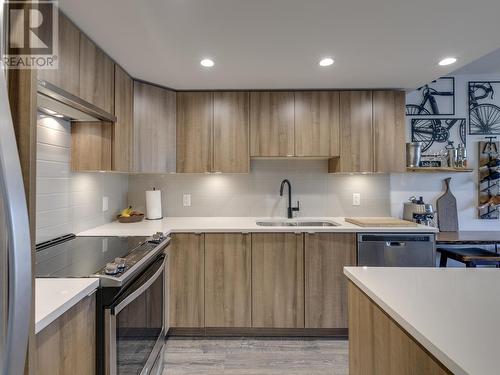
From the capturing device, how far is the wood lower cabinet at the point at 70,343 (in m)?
0.84

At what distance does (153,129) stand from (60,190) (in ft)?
3.08

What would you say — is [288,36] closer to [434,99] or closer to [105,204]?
[105,204]

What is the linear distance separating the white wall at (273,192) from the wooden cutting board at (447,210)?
0.57 m

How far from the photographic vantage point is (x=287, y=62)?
2055mm

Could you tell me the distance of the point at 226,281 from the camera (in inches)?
90.7

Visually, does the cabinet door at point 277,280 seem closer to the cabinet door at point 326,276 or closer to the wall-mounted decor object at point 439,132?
the cabinet door at point 326,276

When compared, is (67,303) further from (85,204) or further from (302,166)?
(302,166)

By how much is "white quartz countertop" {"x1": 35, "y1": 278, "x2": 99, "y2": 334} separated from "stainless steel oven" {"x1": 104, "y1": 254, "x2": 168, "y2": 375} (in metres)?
0.15

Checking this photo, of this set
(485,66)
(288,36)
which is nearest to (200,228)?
(288,36)

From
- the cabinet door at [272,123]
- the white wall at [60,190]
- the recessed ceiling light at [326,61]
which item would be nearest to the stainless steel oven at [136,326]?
the white wall at [60,190]

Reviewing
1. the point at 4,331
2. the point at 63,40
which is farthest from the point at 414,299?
the point at 63,40

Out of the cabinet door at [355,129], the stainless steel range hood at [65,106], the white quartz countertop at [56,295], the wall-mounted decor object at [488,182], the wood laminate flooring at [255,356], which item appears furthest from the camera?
the wall-mounted decor object at [488,182]

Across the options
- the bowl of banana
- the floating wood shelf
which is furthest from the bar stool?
the bowl of banana

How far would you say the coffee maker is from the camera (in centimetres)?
267
